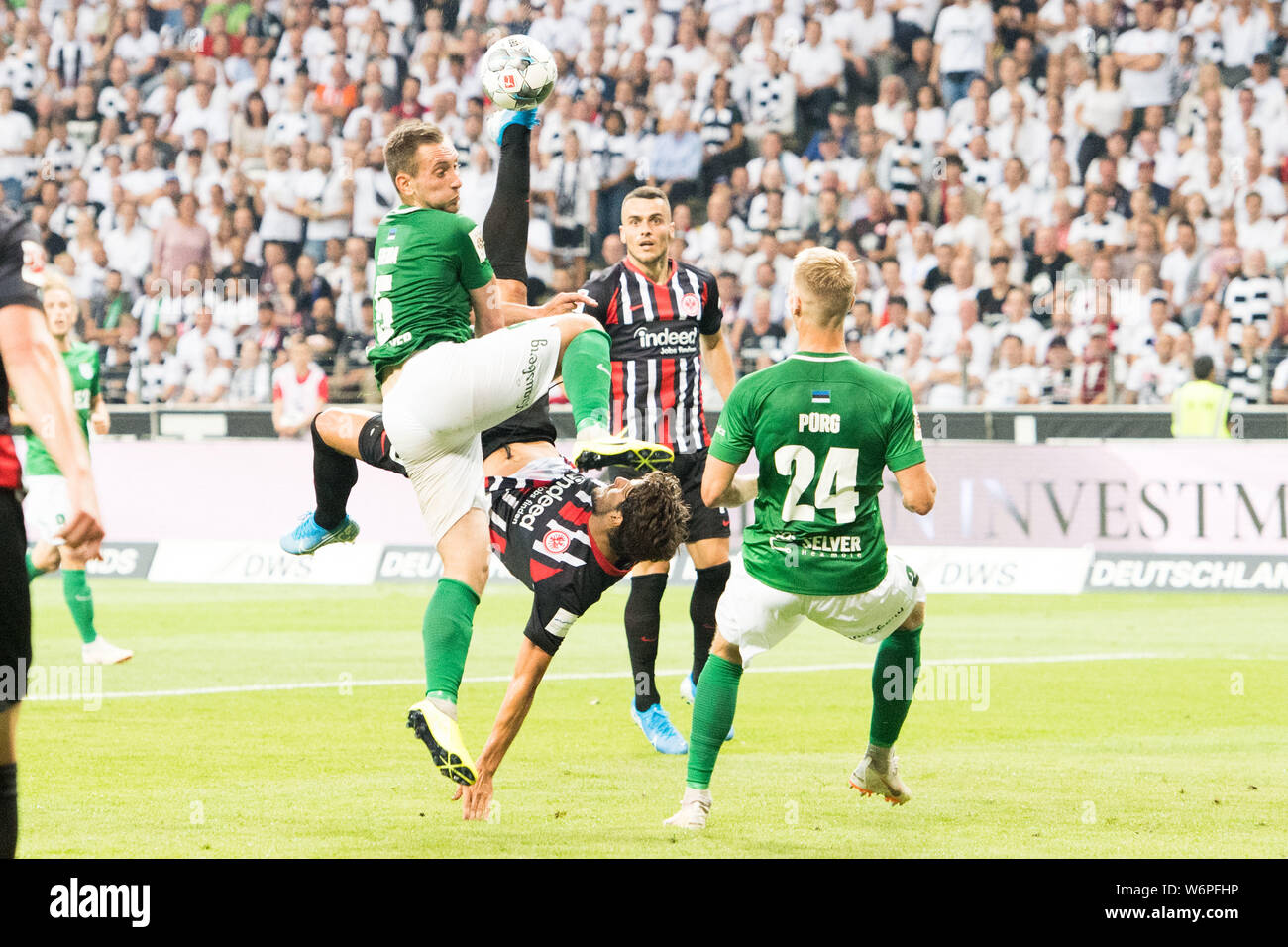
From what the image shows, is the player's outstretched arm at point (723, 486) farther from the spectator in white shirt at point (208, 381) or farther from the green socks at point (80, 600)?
the spectator in white shirt at point (208, 381)

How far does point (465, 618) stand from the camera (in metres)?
6.72

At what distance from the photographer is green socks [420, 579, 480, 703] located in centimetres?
A: 652

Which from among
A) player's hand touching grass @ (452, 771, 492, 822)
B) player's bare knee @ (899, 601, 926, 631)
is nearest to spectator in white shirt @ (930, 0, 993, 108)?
player's bare knee @ (899, 601, 926, 631)

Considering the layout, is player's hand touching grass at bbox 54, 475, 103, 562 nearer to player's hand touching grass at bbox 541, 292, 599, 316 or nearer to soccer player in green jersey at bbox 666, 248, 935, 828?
soccer player in green jersey at bbox 666, 248, 935, 828

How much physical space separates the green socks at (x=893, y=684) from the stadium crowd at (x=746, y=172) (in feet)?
33.6

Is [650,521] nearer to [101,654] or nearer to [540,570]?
[540,570]

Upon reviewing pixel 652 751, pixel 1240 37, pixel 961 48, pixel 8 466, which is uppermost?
pixel 1240 37

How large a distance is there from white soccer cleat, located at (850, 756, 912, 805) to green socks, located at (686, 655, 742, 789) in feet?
2.24

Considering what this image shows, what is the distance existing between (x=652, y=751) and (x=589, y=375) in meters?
2.01

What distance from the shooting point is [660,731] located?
843 centimetres

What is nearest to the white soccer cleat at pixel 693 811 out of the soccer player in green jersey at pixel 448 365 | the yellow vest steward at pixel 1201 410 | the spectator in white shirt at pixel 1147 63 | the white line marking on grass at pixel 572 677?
the soccer player in green jersey at pixel 448 365

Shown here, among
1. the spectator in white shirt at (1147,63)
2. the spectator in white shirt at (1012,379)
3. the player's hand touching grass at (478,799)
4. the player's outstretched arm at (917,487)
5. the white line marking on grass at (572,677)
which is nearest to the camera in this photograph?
the player's outstretched arm at (917,487)

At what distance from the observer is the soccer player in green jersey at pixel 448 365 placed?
6691 mm

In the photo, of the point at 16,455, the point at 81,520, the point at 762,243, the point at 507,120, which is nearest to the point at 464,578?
the point at 507,120
